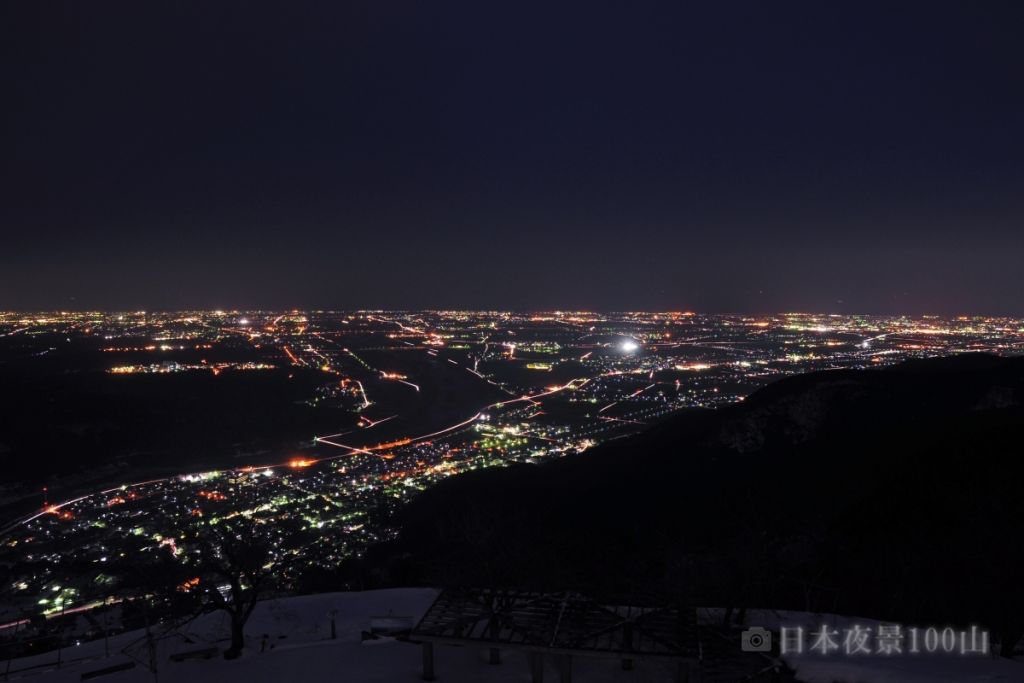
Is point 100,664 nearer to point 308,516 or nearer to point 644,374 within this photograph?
point 308,516

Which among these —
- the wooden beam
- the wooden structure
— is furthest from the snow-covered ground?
the wooden structure

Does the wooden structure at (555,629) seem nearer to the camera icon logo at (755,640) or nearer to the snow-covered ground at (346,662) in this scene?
the snow-covered ground at (346,662)

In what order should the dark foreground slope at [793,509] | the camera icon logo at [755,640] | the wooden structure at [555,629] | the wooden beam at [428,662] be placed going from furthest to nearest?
the dark foreground slope at [793,509] < the wooden beam at [428,662] < the camera icon logo at [755,640] < the wooden structure at [555,629]

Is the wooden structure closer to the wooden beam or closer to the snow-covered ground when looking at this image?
the wooden beam

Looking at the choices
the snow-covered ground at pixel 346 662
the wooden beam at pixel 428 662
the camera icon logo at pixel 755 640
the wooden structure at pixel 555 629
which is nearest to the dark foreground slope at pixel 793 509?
the wooden structure at pixel 555 629

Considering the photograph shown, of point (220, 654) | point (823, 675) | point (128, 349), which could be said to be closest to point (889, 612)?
point (823, 675)
